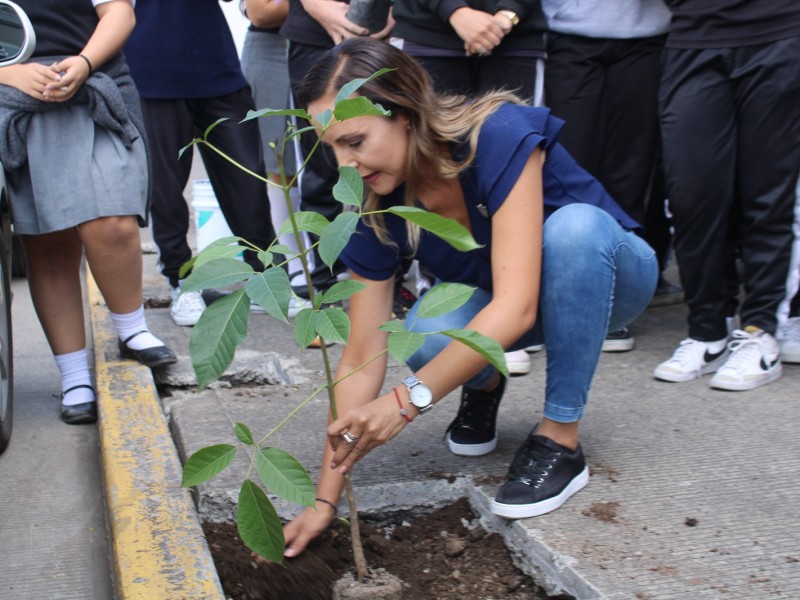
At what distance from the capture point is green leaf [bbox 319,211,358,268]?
1.68 metres

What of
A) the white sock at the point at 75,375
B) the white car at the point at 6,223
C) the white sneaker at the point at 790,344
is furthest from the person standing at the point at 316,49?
the white sneaker at the point at 790,344

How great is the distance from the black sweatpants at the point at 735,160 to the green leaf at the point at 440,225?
173cm

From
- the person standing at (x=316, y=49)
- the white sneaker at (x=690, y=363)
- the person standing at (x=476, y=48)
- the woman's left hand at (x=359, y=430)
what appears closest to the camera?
the woman's left hand at (x=359, y=430)

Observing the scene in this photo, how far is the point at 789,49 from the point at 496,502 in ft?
5.78

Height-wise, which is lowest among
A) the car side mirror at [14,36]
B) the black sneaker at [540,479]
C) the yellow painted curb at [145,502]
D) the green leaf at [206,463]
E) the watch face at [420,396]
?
the yellow painted curb at [145,502]

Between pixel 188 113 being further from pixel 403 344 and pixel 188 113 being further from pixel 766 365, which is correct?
pixel 403 344

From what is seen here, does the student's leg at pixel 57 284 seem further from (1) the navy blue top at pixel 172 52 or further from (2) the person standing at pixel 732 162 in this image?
(2) the person standing at pixel 732 162

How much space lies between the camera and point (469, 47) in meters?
3.41

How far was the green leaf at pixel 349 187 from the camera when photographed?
1731 millimetres

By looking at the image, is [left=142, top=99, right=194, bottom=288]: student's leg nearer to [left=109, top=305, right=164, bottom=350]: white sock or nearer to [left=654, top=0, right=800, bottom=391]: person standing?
[left=109, top=305, right=164, bottom=350]: white sock

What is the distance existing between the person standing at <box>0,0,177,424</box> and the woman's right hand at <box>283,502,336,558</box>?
1362mm

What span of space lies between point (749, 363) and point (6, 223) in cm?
245

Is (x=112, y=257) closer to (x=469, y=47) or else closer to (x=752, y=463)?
(x=469, y=47)

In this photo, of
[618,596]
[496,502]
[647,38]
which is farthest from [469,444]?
[647,38]
